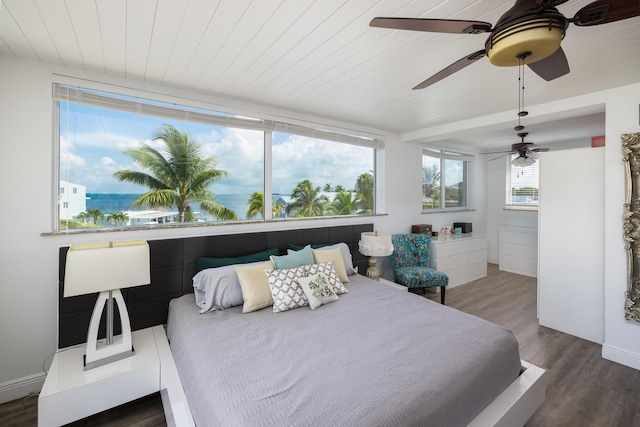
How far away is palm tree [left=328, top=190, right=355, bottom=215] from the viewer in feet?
12.6

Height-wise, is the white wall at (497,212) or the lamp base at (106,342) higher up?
the white wall at (497,212)

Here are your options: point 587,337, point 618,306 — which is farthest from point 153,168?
point 587,337

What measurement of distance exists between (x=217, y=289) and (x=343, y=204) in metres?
2.20

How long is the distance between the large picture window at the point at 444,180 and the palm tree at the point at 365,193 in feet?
4.19

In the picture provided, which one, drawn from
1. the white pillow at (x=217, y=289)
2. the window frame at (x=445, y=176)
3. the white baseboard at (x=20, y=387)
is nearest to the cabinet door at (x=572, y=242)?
the window frame at (x=445, y=176)

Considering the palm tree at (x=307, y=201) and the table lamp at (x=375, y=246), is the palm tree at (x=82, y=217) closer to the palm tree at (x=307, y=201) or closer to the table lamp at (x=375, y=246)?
the palm tree at (x=307, y=201)

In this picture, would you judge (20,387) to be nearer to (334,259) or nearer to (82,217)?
(82,217)

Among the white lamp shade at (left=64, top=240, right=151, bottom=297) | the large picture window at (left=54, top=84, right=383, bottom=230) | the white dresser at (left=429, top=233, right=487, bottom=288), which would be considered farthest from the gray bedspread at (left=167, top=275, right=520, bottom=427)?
the white dresser at (left=429, top=233, right=487, bottom=288)

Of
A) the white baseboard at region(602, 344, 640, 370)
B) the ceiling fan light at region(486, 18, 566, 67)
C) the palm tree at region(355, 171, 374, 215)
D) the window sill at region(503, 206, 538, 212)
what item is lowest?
the white baseboard at region(602, 344, 640, 370)

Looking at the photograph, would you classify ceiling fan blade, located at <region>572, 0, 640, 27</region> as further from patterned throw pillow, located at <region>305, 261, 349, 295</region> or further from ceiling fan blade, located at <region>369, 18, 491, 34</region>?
patterned throw pillow, located at <region>305, 261, 349, 295</region>

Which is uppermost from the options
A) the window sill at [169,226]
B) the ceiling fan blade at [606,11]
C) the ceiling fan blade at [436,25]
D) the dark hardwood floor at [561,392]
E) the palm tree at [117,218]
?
the ceiling fan blade at [436,25]

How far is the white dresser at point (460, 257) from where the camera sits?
14.1 feet

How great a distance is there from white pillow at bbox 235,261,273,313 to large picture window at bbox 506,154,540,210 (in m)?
5.45

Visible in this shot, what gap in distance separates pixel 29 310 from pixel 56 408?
3.09 ft
